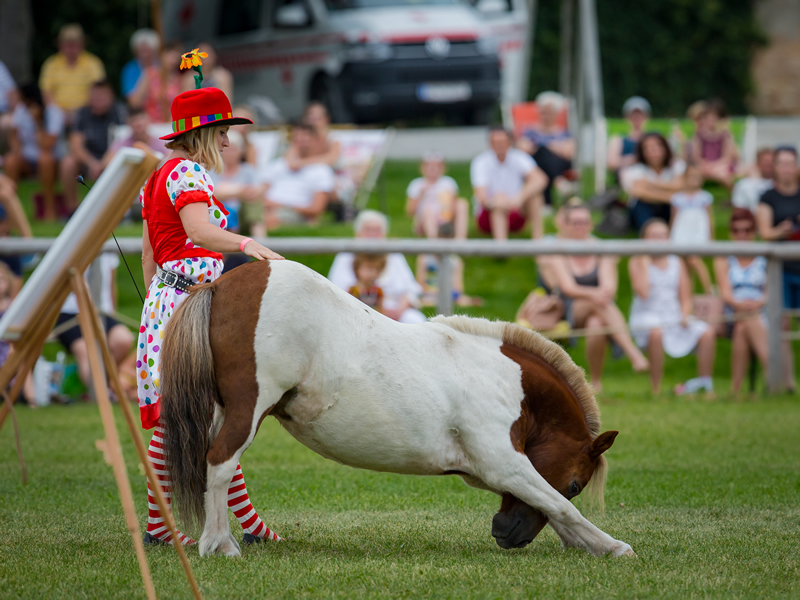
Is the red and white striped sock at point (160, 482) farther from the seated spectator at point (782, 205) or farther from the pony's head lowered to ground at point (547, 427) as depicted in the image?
the seated spectator at point (782, 205)

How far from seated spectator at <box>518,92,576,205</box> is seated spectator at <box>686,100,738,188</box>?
6.34ft

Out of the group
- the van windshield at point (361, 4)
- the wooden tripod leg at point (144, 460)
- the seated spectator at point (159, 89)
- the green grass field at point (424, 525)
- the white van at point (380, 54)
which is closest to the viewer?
the wooden tripod leg at point (144, 460)

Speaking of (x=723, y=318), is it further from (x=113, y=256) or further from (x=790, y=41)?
(x=790, y=41)

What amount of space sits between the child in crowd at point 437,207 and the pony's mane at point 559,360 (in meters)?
7.61

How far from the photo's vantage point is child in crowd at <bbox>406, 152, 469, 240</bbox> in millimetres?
12492

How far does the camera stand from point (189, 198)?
4.34 meters

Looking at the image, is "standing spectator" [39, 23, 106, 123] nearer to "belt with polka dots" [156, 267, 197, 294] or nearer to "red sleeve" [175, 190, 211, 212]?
"belt with polka dots" [156, 267, 197, 294]

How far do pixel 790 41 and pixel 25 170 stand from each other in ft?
61.5

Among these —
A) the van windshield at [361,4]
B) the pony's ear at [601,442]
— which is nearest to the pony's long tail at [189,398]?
the pony's ear at [601,442]

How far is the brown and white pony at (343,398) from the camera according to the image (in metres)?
4.23

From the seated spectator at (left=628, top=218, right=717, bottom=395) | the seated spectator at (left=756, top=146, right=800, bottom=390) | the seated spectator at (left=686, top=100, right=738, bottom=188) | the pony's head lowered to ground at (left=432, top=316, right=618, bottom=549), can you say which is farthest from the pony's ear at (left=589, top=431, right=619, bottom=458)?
the seated spectator at (left=686, top=100, right=738, bottom=188)

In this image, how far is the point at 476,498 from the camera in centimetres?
604

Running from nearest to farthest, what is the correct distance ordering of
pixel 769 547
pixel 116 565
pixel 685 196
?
pixel 116 565 < pixel 769 547 < pixel 685 196

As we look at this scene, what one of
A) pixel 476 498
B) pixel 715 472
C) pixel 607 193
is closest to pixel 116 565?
pixel 476 498
